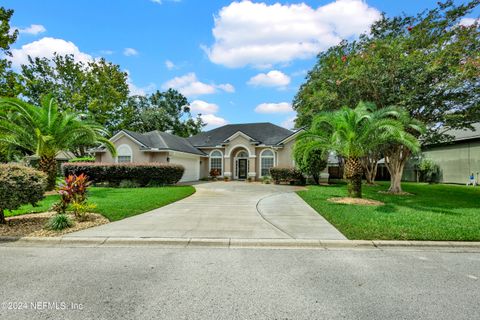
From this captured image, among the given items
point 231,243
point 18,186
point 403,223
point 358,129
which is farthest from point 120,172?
point 403,223

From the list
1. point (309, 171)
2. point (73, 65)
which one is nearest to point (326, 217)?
point (309, 171)

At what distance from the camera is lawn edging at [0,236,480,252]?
5457mm

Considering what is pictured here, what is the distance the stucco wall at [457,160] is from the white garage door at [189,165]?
78.9 ft

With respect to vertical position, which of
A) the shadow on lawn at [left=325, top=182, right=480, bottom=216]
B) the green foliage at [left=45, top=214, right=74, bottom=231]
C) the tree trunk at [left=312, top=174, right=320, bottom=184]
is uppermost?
the tree trunk at [left=312, top=174, right=320, bottom=184]

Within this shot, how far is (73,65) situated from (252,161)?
2221cm

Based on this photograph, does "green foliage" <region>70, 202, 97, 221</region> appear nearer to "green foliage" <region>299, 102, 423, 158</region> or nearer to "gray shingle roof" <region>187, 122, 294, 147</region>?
"green foliage" <region>299, 102, 423, 158</region>

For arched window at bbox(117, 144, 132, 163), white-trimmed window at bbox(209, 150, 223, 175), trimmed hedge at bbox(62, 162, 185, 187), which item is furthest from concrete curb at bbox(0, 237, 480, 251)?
white-trimmed window at bbox(209, 150, 223, 175)

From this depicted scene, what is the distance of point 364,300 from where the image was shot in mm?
3289

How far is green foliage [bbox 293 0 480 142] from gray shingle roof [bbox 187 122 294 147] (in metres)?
9.69

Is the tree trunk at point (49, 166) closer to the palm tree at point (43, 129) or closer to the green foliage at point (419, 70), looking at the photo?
the palm tree at point (43, 129)

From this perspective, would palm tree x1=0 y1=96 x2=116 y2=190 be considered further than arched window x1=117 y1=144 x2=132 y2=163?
No

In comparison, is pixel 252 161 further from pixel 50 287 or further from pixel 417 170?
pixel 50 287

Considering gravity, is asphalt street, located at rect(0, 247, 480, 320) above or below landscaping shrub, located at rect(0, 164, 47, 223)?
below

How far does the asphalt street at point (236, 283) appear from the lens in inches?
119
